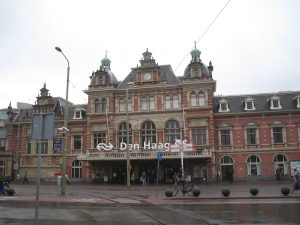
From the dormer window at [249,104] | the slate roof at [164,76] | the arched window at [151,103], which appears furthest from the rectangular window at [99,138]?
the dormer window at [249,104]

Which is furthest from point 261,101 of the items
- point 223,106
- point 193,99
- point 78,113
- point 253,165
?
point 78,113

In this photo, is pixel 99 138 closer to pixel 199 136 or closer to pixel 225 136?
pixel 199 136

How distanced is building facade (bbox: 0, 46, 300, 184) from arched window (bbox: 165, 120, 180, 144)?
13cm

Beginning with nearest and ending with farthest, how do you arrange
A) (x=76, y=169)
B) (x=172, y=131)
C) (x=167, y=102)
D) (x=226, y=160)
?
(x=226, y=160), (x=172, y=131), (x=167, y=102), (x=76, y=169)

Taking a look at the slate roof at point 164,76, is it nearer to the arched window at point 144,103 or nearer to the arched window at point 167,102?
the arched window at point 167,102

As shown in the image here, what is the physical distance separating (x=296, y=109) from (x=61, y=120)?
33.4 m

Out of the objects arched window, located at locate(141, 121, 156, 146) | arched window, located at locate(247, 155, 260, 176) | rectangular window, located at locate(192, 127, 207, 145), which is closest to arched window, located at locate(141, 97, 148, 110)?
arched window, located at locate(141, 121, 156, 146)

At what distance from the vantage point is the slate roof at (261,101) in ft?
157

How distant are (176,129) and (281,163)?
14.0 metres

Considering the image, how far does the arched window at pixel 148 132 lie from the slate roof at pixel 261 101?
8914 millimetres

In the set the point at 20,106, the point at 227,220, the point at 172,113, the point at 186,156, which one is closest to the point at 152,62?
the point at 172,113

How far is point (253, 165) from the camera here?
153 feet

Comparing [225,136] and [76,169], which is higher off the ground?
[225,136]

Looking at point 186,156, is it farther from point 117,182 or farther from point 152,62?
point 152,62
